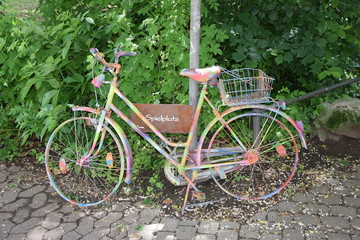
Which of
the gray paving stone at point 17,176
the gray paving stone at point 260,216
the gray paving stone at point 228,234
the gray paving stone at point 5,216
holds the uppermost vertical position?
the gray paving stone at point 17,176

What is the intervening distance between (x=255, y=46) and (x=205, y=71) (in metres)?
1.07

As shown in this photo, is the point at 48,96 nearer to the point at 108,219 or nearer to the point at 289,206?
the point at 108,219

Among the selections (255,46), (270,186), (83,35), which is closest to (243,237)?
(270,186)

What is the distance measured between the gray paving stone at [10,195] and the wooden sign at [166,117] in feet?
4.96

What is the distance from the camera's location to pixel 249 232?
3.71 metres

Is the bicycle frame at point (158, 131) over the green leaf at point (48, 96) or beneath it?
beneath

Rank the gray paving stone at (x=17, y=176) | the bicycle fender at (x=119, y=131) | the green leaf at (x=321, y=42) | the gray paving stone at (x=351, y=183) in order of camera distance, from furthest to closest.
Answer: the gray paving stone at (x=17, y=176) < the green leaf at (x=321, y=42) < the gray paving stone at (x=351, y=183) < the bicycle fender at (x=119, y=131)

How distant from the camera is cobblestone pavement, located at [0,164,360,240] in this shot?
3713 mm

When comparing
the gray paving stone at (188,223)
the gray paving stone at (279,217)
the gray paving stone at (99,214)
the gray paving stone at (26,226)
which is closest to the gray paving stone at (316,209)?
the gray paving stone at (279,217)

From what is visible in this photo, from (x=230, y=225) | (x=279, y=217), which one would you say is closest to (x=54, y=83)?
(x=230, y=225)

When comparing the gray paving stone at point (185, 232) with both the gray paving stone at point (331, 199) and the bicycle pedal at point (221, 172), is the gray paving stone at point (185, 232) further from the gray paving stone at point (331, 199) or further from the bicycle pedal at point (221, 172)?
the gray paving stone at point (331, 199)

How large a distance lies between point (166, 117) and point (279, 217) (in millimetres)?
1348

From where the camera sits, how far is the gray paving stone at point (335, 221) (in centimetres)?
376

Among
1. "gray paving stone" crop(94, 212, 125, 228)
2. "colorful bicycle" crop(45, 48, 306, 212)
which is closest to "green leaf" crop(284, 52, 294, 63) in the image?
"colorful bicycle" crop(45, 48, 306, 212)
